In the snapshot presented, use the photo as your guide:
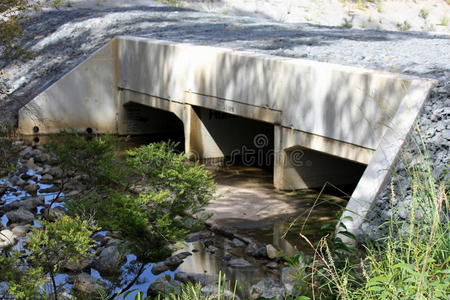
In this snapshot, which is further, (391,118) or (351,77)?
(351,77)

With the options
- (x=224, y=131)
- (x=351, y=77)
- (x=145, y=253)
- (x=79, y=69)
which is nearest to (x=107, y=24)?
(x=79, y=69)

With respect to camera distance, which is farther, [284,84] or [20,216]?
[284,84]

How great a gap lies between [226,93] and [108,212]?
16.3 feet

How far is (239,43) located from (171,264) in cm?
593

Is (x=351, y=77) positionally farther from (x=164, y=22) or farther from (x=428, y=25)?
(x=428, y=25)

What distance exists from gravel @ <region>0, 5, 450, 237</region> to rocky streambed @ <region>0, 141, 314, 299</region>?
1.20m

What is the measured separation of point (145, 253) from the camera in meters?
6.71

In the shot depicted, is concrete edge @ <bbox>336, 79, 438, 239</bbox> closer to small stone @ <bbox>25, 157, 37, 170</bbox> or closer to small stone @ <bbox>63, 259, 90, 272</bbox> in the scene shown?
small stone @ <bbox>63, 259, 90, 272</bbox>

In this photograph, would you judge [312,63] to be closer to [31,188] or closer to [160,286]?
[160,286]

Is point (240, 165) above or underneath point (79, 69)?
underneath

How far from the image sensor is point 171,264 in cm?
789

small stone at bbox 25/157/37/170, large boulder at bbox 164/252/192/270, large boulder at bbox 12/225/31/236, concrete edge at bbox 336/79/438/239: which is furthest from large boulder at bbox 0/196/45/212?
concrete edge at bbox 336/79/438/239

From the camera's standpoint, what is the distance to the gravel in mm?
8086

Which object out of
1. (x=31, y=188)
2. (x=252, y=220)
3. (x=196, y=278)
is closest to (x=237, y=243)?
(x=252, y=220)
